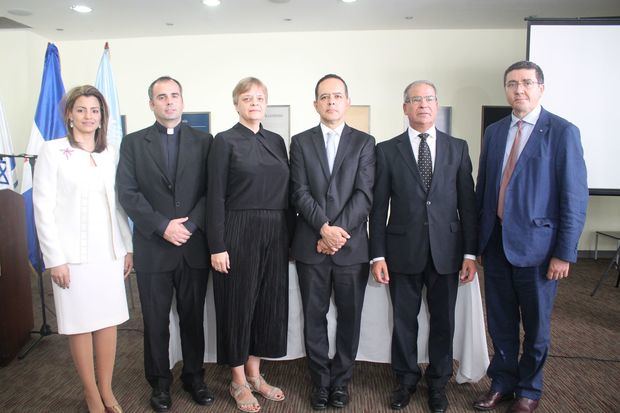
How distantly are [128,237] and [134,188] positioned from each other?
0.28m

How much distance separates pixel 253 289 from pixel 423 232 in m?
0.95

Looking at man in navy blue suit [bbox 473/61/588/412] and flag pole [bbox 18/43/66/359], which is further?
flag pole [bbox 18/43/66/359]

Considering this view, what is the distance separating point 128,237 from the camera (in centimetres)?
235

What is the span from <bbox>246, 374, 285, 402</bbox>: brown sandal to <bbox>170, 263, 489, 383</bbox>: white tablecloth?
0.22 metres

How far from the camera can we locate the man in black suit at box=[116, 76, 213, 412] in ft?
7.42

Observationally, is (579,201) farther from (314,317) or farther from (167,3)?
(167,3)

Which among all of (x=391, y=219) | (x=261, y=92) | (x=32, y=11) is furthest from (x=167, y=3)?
(x=391, y=219)

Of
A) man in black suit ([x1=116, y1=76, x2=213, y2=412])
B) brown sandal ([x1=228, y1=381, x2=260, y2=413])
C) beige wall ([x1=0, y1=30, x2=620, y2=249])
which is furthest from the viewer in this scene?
beige wall ([x1=0, y1=30, x2=620, y2=249])

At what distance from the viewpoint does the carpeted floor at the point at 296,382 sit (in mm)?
2443

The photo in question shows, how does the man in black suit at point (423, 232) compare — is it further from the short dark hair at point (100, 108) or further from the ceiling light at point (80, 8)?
the ceiling light at point (80, 8)

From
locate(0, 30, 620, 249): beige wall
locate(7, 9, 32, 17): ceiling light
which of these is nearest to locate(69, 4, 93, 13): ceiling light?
locate(7, 9, 32, 17): ceiling light

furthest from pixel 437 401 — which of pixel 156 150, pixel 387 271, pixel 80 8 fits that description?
pixel 80 8

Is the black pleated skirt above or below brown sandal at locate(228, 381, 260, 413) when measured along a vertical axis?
above

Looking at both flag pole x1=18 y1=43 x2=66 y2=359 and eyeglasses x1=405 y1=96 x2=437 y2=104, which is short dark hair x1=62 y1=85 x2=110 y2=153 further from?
flag pole x1=18 y1=43 x2=66 y2=359
